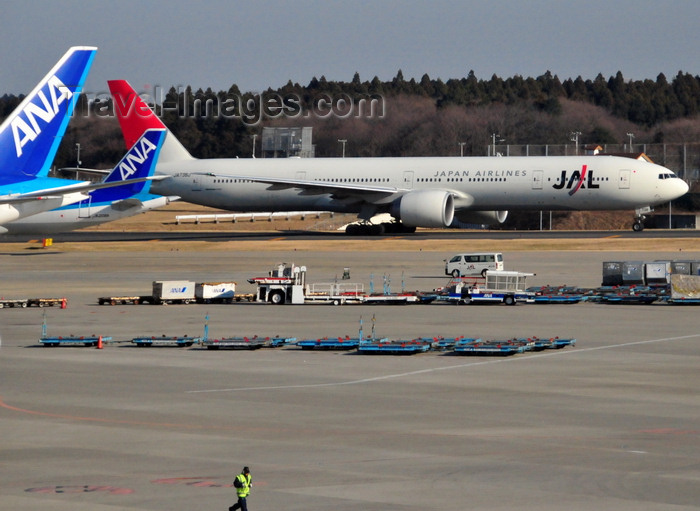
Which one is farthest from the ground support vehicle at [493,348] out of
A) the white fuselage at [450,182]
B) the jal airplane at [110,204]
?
the white fuselage at [450,182]

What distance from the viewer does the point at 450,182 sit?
85.9m

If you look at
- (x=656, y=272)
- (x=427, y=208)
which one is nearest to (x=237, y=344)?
(x=656, y=272)

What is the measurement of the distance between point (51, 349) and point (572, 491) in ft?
69.3

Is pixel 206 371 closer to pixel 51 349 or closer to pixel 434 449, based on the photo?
pixel 51 349

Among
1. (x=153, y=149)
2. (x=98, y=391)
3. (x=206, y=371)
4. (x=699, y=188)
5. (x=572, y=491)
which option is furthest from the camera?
(x=699, y=188)

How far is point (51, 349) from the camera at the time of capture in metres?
33.1

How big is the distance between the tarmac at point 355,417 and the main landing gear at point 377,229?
151ft

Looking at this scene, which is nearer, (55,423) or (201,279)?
(55,423)

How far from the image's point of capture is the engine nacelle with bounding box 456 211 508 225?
9038 cm

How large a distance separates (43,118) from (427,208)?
132ft

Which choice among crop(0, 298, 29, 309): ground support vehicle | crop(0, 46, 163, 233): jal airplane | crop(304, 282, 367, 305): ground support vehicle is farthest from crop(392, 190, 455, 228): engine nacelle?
crop(0, 298, 29, 309): ground support vehicle

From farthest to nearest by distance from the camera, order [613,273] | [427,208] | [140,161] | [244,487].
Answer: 1. [427,208]
2. [140,161]
3. [613,273]
4. [244,487]

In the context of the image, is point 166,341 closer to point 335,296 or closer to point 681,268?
point 335,296

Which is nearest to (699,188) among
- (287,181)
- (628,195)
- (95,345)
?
(628,195)
